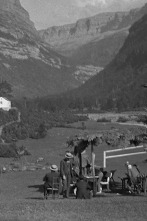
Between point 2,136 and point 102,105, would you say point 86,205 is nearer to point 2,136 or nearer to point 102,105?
point 2,136

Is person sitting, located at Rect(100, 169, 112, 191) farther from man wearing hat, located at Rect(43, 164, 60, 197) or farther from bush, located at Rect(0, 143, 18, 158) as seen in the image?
bush, located at Rect(0, 143, 18, 158)

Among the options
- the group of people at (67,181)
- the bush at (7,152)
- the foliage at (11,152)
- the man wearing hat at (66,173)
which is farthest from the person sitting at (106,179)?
the bush at (7,152)

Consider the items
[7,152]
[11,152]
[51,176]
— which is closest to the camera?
[51,176]

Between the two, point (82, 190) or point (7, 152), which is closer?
point (82, 190)

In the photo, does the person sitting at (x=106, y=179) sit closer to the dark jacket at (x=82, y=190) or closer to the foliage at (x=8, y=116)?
the dark jacket at (x=82, y=190)

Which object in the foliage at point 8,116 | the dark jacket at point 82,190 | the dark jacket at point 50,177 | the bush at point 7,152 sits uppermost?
the foliage at point 8,116

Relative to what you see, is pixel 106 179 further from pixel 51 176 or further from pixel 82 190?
pixel 51 176

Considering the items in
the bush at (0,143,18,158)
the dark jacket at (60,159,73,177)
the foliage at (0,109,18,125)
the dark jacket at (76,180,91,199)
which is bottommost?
the dark jacket at (76,180,91,199)

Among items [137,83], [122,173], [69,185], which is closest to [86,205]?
[69,185]

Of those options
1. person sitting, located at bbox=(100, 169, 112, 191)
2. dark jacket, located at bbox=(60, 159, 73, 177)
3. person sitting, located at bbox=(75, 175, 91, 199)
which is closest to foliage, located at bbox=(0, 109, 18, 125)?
A: person sitting, located at bbox=(100, 169, 112, 191)

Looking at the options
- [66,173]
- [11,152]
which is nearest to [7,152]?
[11,152]
